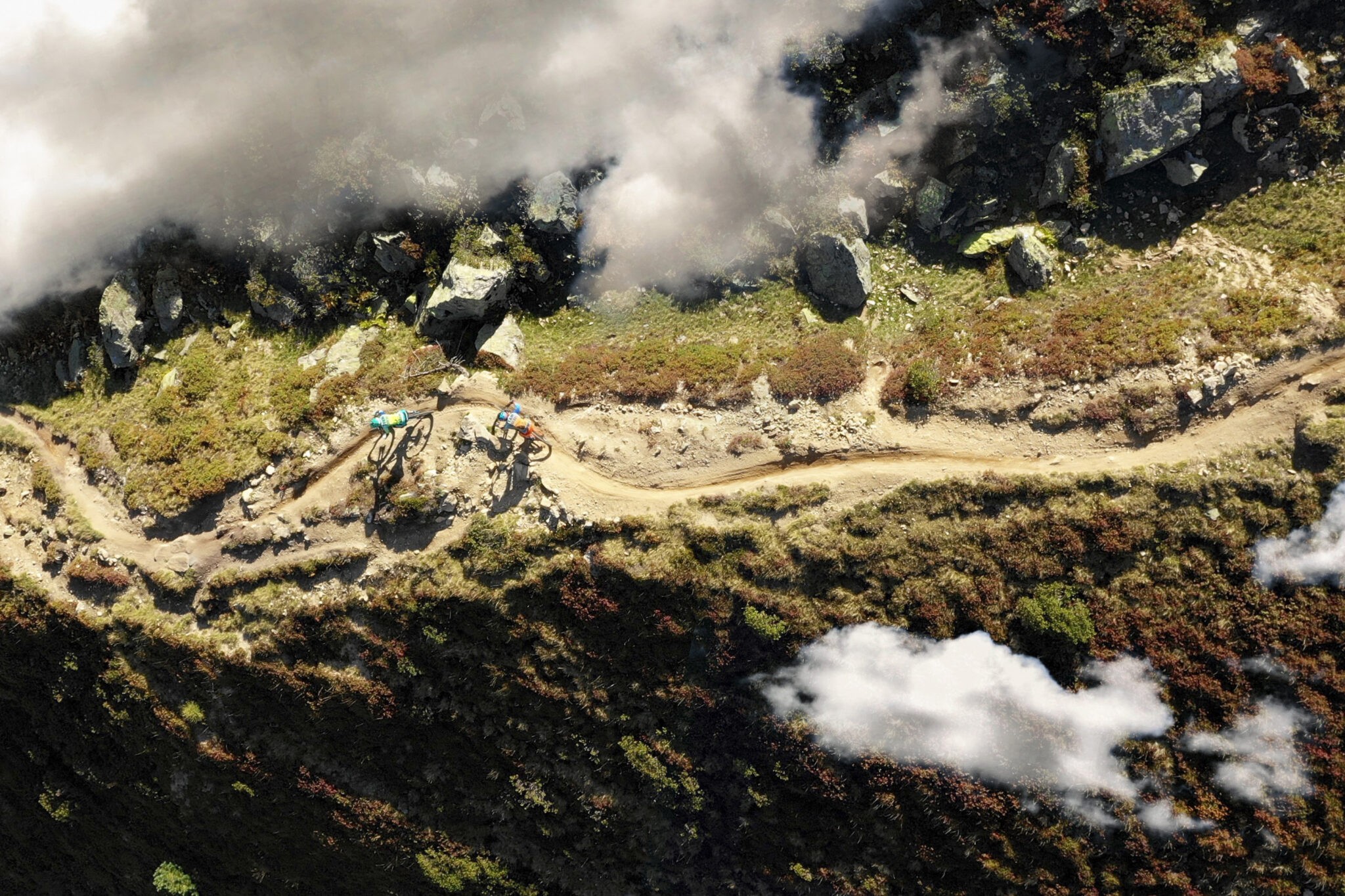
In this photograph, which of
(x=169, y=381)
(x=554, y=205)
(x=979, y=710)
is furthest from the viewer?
(x=169, y=381)

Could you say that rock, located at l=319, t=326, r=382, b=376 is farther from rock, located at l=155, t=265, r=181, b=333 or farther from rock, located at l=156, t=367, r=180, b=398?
rock, located at l=155, t=265, r=181, b=333

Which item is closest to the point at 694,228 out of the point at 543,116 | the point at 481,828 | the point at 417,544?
the point at 543,116

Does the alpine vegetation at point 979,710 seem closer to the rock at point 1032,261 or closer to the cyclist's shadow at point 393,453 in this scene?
Answer: the rock at point 1032,261

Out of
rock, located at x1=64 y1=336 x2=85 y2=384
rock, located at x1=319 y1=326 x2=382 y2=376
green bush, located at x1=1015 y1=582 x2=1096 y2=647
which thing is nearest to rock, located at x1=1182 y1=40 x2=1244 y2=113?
green bush, located at x1=1015 y1=582 x2=1096 y2=647

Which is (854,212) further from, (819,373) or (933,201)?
(819,373)

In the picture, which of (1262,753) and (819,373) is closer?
(1262,753)

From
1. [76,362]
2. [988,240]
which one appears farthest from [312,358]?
[988,240]
